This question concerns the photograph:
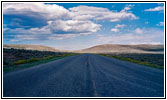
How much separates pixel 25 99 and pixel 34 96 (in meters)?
0.37

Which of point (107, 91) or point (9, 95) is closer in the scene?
point (9, 95)

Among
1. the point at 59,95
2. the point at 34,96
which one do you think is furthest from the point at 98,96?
the point at 34,96

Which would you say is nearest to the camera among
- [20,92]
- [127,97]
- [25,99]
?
[25,99]

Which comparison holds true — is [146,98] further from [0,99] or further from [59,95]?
[0,99]

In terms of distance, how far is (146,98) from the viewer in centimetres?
710

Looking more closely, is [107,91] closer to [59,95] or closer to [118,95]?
[118,95]

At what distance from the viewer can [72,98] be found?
22.2 ft

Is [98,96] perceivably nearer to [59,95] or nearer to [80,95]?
[80,95]

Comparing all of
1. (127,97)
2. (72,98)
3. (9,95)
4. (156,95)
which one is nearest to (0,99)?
(9,95)

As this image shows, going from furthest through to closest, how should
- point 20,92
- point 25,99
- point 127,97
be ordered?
1. point 20,92
2. point 127,97
3. point 25,99

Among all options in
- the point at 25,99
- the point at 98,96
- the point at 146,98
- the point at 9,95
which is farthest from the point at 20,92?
the point at 146,98

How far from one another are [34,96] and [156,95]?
15.0 feet

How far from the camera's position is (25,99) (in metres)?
6.61

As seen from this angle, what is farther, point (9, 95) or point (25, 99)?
point (9, 95)
